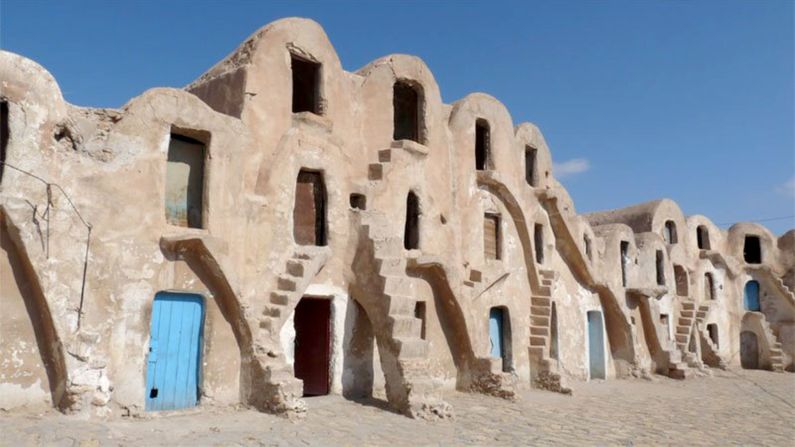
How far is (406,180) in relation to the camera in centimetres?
1532

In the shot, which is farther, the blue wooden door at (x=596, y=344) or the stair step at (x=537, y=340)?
the blue wooden door at (x=596, y=344)

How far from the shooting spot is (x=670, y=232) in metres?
30.0

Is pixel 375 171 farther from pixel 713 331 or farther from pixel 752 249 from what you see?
pixel 752 249

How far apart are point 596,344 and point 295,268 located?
13453 mm

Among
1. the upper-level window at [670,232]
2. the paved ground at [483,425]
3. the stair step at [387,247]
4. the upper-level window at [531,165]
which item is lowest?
the paved ground at [483,425]

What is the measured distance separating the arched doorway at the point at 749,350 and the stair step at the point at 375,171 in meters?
23.4

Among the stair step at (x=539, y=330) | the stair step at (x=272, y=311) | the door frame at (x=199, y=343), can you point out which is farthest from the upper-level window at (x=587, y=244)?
the door frame at (x=199, y=343)

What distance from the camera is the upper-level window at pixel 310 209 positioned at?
1334 cm

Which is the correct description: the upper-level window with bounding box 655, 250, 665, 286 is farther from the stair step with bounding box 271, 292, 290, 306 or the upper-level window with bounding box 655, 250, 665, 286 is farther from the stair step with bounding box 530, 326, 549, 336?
the stair step with bounding box 271, 292, 290, 306

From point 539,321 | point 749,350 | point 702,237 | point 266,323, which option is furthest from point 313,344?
point 749,350

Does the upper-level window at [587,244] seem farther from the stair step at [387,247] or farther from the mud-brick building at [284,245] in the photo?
the stair step at [387,247]

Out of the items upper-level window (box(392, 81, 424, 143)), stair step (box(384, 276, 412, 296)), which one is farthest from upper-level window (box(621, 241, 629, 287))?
stair step (box(384, 276, 412, 296))

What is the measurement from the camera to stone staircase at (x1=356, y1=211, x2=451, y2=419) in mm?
12203

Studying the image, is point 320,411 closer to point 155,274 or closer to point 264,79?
point 155,274
